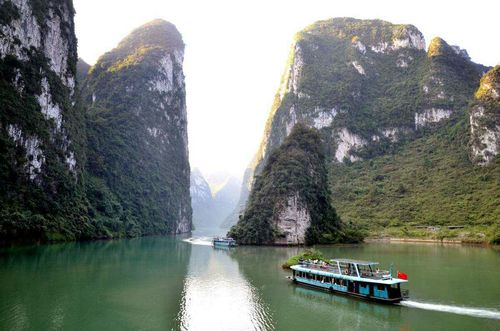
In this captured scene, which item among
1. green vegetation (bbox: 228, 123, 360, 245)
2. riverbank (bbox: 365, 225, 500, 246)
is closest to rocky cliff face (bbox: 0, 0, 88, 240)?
green vegetation (bbox: 228, 123, 360, 245)

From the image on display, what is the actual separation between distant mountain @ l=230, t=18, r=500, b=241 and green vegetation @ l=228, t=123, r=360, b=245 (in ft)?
41.5

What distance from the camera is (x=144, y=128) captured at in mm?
121938

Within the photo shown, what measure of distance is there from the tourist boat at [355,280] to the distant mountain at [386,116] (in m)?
51.3

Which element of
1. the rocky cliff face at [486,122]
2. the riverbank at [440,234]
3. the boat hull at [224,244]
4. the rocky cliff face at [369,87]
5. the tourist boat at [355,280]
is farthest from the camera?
the rocky cliff face at [369,87]

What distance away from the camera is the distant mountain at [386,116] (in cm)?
8656

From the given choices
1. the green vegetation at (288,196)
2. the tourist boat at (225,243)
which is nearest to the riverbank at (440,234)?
the green vegetation at (288,196)

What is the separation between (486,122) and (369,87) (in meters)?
52.0

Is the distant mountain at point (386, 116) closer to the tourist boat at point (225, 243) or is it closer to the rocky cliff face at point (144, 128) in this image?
the rocky cliff face at point (144, 128)

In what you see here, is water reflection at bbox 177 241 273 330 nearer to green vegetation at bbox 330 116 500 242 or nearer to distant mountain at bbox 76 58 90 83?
green vegetation at bbox 330 116 500 242

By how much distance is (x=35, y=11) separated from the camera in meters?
69.5

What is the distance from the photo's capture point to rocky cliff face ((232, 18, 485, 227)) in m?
123

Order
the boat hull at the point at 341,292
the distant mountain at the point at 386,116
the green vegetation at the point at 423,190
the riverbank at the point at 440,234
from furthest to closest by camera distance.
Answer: the distant mountain at the point at 386,116, the green vegetation at the point at 423,190, the riverbank at the point at 440,234, the boat hull at the point at 341,292

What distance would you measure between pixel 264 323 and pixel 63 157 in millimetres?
63571

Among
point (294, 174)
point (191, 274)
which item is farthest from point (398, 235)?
point (191, 274)
